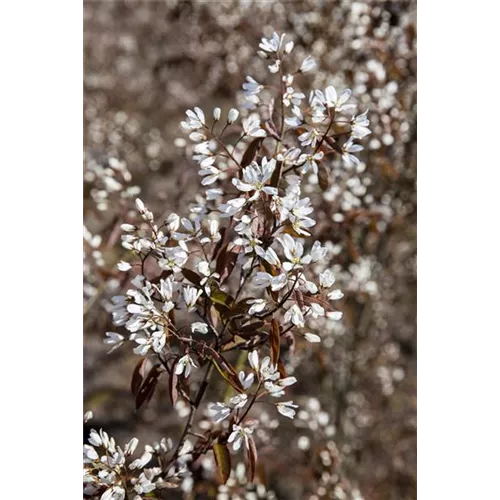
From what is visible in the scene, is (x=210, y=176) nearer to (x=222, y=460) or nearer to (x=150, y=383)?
(x=150, y=383)

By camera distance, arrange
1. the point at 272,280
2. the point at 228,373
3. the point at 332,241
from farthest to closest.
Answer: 1. the point at 332,241
2. the point at 228,373
3. the point at 272,280

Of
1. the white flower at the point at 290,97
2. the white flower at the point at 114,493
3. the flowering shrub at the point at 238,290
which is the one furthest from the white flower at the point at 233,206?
the white flower at the point at 114,493

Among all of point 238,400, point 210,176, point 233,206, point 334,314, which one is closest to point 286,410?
point 238,400

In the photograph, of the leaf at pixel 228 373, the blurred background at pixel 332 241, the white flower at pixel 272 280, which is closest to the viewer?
the white flower at pixel 272 280

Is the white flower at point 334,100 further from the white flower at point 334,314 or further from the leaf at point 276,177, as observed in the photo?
the white flower at point 334,314

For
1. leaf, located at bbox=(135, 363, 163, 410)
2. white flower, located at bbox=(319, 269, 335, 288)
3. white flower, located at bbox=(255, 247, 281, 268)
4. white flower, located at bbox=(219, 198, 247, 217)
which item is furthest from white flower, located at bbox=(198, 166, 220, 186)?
leaf, located at bbox=(135, 363, 163, 410)
